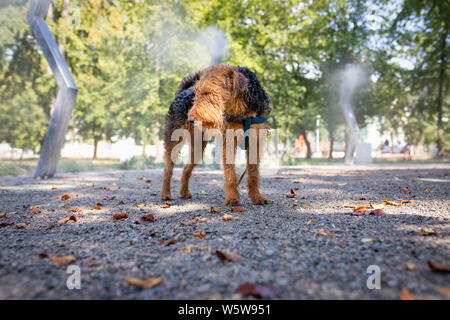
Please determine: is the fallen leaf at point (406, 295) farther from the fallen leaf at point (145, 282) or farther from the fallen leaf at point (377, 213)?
the fallen leaf at point (377, 213)

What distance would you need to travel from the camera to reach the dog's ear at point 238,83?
3.00 meters

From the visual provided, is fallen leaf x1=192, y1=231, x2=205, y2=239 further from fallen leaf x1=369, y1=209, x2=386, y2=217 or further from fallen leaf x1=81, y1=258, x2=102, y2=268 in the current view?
fallen leaf x1=369, y1=209, x2=386, y2=217

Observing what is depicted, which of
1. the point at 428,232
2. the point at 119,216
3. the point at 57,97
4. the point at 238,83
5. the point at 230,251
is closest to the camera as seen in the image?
the point at 230,251

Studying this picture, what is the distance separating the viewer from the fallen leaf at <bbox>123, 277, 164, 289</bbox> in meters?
1.38

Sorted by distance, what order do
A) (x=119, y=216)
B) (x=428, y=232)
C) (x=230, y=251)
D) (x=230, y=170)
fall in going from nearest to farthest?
(x=230, y=251) → (x=428, y=232) → (x=119, y=216) → (x=230, y=170)

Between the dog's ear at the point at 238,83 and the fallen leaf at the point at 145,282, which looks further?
the dog's ear at the point at 238,83

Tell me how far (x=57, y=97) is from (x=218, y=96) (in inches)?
234

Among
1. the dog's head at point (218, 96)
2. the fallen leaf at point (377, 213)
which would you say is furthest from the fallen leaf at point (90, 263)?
the fallen leaf at point (377, 213)

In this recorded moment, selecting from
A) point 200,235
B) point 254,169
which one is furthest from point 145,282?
point 254,169

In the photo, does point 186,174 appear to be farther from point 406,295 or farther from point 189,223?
point 406,295

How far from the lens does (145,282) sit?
140cm
